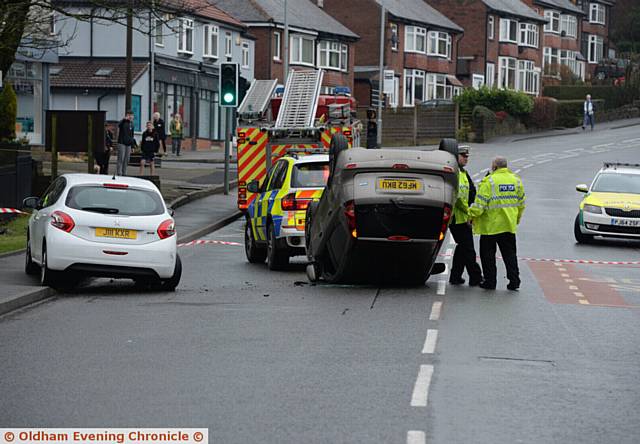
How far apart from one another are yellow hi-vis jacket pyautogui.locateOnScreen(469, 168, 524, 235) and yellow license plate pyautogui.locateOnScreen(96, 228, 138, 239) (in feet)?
14.4

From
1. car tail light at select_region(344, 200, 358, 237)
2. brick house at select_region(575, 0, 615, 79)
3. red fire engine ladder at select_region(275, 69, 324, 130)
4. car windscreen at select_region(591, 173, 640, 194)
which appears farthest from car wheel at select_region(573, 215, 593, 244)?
brick house at select_region(575, 0, 615, 79)

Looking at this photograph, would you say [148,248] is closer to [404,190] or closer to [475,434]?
[404,190]

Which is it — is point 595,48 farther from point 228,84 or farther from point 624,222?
point 624,222

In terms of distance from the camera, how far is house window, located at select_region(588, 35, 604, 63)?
11438cm

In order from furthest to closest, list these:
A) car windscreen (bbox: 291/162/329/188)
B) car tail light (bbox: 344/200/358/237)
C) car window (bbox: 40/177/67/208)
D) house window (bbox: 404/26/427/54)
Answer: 1. house window (bbox: 404/26/427/54)
2. car windscreen (bbox: 291/162/329/188)
3. car window (bbox: 40/177/67/208)
4. car tail light (bbox: 344/200/358/237)

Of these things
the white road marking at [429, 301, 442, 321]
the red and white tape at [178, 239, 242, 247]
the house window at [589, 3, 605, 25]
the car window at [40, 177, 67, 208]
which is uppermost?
the house window at [589, 3, 605, 25]

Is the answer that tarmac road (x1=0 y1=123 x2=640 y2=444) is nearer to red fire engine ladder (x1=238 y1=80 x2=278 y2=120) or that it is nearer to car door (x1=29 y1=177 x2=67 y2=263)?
A: car door (x1=29 y1=177 x2=67 y2=263)

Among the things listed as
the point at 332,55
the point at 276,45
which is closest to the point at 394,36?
the point at 332,55

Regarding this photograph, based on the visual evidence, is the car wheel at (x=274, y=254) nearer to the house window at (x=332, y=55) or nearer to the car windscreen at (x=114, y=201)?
the car windscreen at (x=114, y=201)

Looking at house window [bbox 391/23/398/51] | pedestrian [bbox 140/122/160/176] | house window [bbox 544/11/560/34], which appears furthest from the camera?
house window [bbox 544/11/560/34]

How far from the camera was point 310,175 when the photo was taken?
63.3 feet

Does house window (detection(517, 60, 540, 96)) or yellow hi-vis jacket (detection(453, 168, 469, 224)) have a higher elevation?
house window (detection(517, 60, 540, 96))

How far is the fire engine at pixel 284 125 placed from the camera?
1077 inches

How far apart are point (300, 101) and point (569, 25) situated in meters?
82.8
